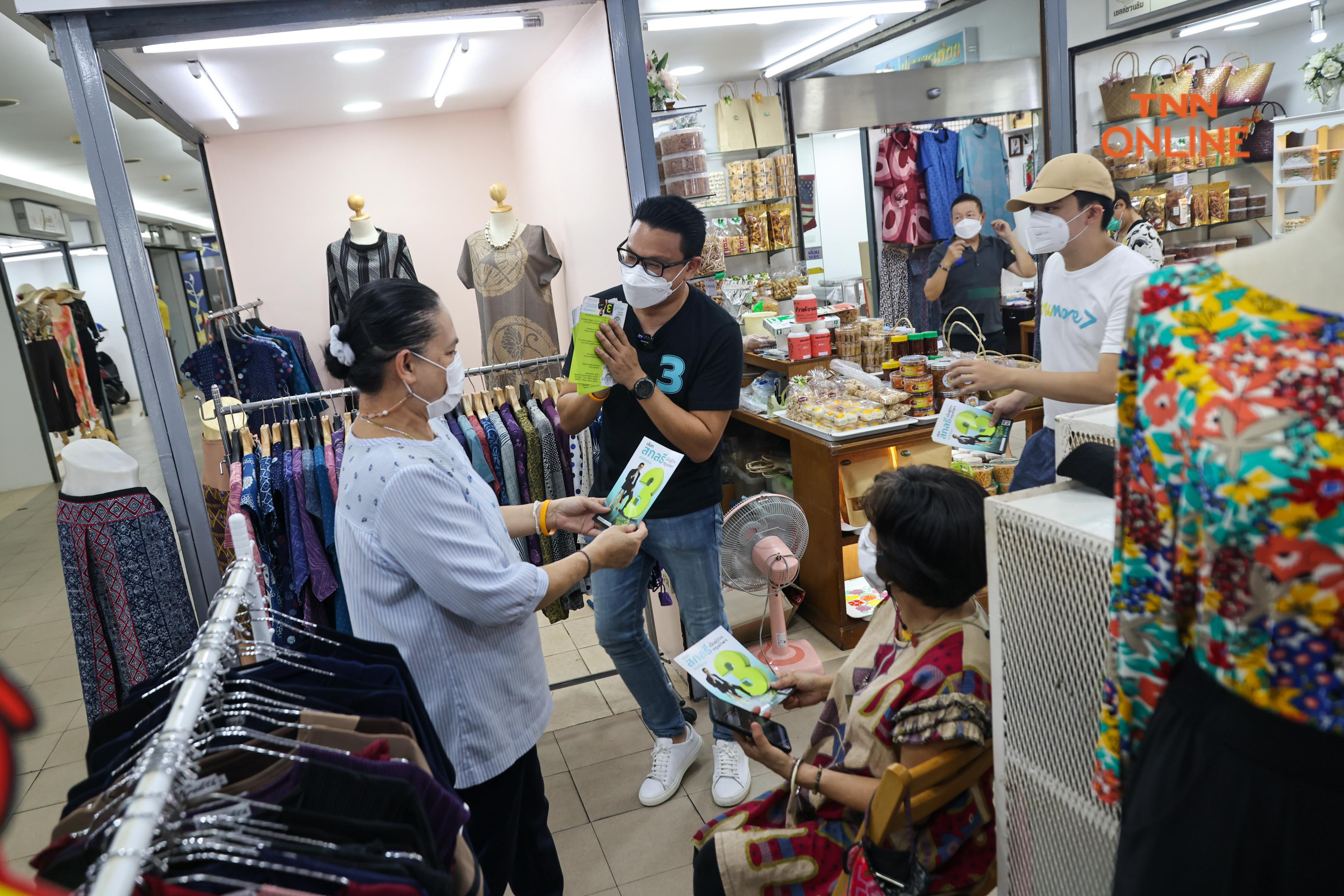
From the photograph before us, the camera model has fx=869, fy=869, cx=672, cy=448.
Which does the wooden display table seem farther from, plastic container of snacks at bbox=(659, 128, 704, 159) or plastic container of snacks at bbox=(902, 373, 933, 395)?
plastic container of snacks at bbox=(659, 128, 704, 159)

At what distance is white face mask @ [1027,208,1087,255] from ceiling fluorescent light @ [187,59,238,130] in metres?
3.06

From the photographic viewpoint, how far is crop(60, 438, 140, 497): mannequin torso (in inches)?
113

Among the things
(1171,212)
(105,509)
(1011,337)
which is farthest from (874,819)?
(1171,212)

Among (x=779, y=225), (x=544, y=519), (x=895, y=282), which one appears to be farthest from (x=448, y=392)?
(x=895, y=282)

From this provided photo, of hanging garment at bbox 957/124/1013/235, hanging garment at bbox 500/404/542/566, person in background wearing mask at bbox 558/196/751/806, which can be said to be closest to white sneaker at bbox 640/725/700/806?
person in background wearing mask at bbox 558/196/751/806

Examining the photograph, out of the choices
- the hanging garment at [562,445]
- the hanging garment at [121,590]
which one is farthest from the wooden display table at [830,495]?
the hanging garment at [121,590]

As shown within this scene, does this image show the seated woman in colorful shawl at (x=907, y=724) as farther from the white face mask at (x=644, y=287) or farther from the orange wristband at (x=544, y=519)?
the white face mask at (x=644, y=287)

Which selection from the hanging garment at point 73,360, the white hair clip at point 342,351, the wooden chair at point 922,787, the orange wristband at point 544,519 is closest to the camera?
the wooden chair at point 922,787

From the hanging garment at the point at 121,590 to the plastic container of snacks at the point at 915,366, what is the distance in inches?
118

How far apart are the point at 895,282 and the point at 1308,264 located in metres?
5.83

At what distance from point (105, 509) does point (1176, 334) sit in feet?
10.3

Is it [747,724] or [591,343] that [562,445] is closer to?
[591,343]

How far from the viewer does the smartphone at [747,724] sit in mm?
1778

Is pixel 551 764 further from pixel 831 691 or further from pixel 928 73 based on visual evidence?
pixel 928 73
